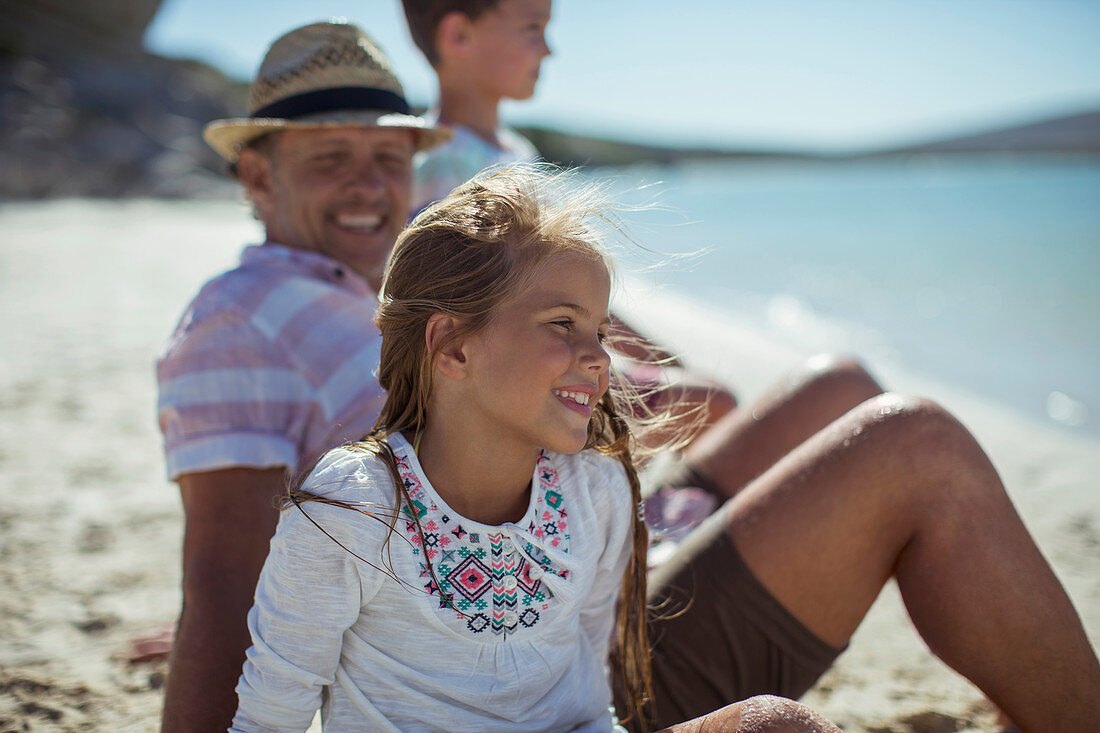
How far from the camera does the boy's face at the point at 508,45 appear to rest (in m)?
2.77

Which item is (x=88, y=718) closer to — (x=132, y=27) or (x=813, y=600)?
(x=813, y=600)

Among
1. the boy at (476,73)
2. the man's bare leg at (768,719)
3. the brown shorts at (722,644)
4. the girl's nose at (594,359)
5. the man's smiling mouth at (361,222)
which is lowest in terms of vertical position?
the brown shorts at (722,644)

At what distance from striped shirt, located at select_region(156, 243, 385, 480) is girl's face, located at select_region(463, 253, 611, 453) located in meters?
0.55

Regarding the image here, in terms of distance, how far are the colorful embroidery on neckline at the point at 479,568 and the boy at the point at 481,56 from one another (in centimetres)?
170

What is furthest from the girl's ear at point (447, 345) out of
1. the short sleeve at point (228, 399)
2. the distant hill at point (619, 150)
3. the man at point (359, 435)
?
the distant hill at point (619, 150)

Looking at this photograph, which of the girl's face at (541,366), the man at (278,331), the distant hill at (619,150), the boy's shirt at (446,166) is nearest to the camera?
the girl's face at (541,366)

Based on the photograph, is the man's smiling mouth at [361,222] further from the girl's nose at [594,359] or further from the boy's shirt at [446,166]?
the girl's nose at [594,359]

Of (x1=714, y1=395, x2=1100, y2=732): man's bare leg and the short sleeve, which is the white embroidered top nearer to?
(x1=714, y1=395, x2=1100, y2=732): man's bare leg

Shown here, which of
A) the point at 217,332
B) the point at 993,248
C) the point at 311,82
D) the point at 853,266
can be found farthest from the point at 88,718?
the point at 993,248

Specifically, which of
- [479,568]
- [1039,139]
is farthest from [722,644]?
[1039,139]

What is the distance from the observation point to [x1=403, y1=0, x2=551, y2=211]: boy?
109 inches

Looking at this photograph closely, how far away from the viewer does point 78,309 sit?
6512mm

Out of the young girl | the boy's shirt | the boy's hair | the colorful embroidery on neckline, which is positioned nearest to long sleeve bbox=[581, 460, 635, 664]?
the young girl

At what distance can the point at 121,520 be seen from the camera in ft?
9.81
